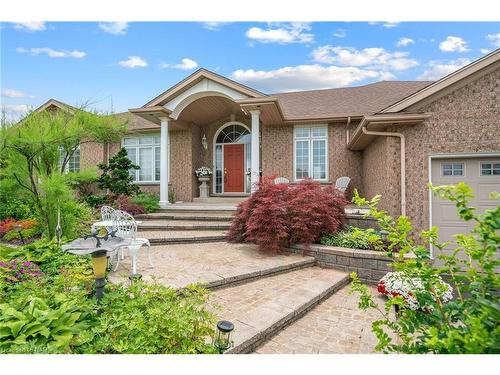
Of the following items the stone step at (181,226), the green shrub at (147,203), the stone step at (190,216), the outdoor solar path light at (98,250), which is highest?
the green shrub at (147,203)

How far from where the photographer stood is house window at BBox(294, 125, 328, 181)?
10.2m

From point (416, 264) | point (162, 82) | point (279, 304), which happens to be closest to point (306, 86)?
point (162, 82)

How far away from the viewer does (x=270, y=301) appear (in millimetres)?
3465

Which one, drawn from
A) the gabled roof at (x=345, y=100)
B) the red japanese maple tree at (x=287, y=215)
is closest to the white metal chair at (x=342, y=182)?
the gabled roof at (x=345, y=100)

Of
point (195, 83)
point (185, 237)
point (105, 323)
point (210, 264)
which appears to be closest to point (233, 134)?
point (195, 83)

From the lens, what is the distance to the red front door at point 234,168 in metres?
11.3

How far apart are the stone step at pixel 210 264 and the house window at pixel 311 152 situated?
5.34 meters

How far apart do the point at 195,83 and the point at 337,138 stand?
5.74 m

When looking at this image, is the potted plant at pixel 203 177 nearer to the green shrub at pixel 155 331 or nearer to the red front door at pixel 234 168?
the red front door at pixel 234 168

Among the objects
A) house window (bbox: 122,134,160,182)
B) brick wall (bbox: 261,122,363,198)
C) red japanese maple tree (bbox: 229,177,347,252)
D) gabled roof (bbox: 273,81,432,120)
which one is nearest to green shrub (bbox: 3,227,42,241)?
red japanese maple tree (bbox: 229,177,347,252)

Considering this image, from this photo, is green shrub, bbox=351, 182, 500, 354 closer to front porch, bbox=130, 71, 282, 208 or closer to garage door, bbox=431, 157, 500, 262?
garage door, bbox=431, 157, 500, 262

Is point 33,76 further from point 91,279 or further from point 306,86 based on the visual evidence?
point 306,86

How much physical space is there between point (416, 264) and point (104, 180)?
31.7 feet

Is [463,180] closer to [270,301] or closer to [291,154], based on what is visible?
[291,154]
